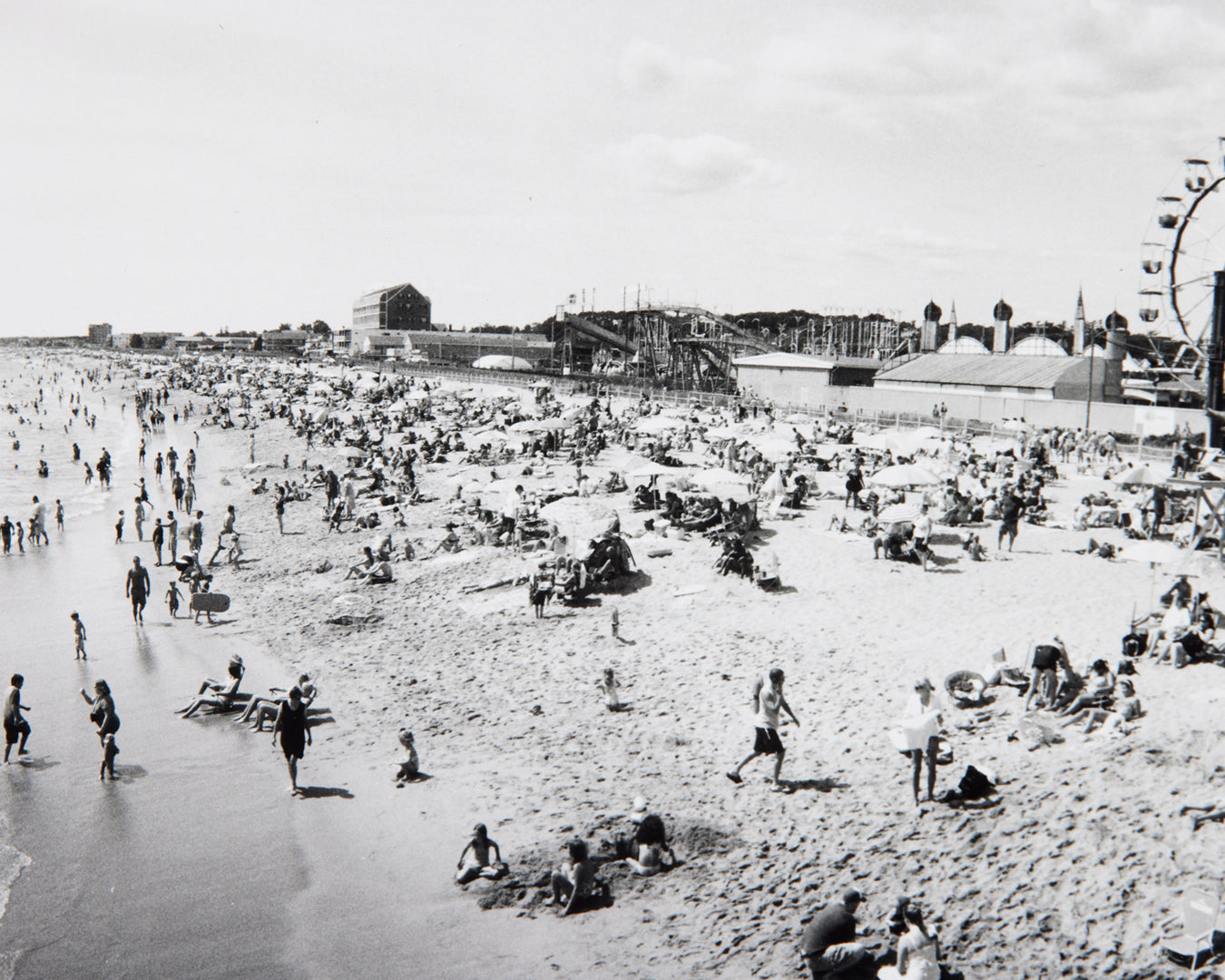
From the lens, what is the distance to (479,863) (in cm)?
792

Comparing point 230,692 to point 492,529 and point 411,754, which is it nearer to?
point 411,754

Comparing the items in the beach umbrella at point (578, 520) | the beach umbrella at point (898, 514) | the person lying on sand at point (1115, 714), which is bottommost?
the person lying on sand at point (1115, 714)

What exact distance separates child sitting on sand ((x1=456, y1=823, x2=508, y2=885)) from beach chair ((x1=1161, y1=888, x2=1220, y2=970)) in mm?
5075

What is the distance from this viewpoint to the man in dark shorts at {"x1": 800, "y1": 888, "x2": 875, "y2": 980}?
609 centimetres

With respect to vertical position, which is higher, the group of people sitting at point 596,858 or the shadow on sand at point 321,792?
the group of people sitting at point 596,858

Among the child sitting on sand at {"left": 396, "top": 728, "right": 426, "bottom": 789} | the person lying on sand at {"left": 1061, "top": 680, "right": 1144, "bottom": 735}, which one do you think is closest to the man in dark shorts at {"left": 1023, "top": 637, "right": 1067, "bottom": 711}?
the person lying on sand at {"left": 1061, "top": 680, "right": 1144, "bottom": 735}

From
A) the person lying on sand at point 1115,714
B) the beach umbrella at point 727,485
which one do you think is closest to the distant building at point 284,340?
the beach umbrella at point 727,485

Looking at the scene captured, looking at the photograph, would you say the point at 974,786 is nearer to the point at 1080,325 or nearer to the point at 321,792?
the point at 321,792

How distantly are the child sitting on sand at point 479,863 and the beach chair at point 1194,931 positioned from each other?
5.08 m

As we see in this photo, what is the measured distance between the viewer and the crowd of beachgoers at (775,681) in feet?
23.0

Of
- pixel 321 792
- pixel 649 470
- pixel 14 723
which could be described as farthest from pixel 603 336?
pixel 321 792

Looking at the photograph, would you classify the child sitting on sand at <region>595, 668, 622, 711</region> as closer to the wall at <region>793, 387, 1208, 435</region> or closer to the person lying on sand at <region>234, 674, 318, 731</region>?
the person lying on sand at <region>234, 674, 318, 731</region>

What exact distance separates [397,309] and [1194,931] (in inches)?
4957

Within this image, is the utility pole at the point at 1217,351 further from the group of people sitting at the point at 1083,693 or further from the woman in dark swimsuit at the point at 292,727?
the woman in dark swimsuit at the point at 292,727
